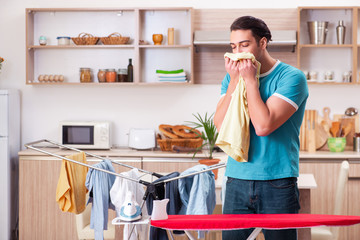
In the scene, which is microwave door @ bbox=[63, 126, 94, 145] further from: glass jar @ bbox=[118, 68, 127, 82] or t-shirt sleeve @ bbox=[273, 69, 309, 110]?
t-shirt sleeve @ bbox=[273, 69, 309, 110]

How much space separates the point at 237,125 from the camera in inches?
80.6

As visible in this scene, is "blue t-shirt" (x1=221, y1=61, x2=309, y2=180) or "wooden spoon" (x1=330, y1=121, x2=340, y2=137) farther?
"wooden spoon" (x1=330, y1=121, x2=340, y2=137)

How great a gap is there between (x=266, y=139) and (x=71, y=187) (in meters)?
1.36

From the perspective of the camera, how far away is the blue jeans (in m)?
2.01

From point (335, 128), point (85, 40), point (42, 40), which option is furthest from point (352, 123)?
point (42, 40)

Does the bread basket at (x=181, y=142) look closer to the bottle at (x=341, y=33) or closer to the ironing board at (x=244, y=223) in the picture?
the bottle at (x=341, y=33)

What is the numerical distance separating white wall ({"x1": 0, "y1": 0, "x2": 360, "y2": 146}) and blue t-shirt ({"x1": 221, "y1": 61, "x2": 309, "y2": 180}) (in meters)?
3.10

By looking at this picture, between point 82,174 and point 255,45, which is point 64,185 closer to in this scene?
point 82,174

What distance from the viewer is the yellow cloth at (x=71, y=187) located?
9.64 ft

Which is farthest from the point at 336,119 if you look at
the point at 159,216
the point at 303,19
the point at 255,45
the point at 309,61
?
the point at 159,216

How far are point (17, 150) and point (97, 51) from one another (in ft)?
4.10

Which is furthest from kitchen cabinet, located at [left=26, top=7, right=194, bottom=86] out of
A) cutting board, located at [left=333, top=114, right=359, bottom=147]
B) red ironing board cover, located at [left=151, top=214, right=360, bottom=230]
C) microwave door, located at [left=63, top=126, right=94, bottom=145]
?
red ironing board cover, located at [left=151, top=214, right=360, bottom=230]

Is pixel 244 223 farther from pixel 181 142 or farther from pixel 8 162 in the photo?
pixel 8 162

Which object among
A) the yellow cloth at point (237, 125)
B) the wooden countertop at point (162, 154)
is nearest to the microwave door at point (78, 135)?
the wooden countertop at point (162, 154)
